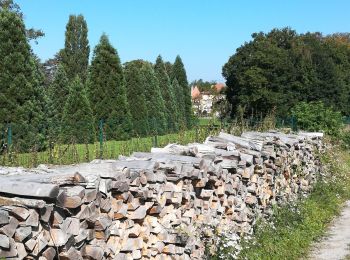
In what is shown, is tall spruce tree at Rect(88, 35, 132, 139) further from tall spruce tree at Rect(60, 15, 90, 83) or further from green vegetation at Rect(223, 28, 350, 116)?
green vegetation at Rect(223, 28, 350, 116)

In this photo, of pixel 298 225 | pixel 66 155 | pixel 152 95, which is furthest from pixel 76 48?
pixel 298 225

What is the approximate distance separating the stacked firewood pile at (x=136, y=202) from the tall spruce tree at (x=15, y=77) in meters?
9.71

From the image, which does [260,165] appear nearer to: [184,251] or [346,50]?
[184,251]

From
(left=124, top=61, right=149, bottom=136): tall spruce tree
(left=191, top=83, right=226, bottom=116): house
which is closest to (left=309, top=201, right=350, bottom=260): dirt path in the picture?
(left=191, top=83, right=226, bottom=116): house

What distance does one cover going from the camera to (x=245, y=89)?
42.7 m

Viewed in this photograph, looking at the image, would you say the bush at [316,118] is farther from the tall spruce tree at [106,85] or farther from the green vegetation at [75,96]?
the tall spruce tree at [106,85]

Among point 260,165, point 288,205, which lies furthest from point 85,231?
point 288,205

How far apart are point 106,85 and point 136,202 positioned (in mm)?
19635

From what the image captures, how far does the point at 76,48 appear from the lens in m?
36.0

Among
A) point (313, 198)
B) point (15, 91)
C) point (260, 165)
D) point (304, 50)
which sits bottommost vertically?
point (313, 198)

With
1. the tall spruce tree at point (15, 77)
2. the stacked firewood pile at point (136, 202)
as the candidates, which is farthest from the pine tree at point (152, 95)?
the stacked firewood pile at point (136, 202)

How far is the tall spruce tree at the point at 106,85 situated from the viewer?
77.7ft

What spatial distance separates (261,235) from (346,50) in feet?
171

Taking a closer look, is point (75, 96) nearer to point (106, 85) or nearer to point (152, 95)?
point (106, 85)
